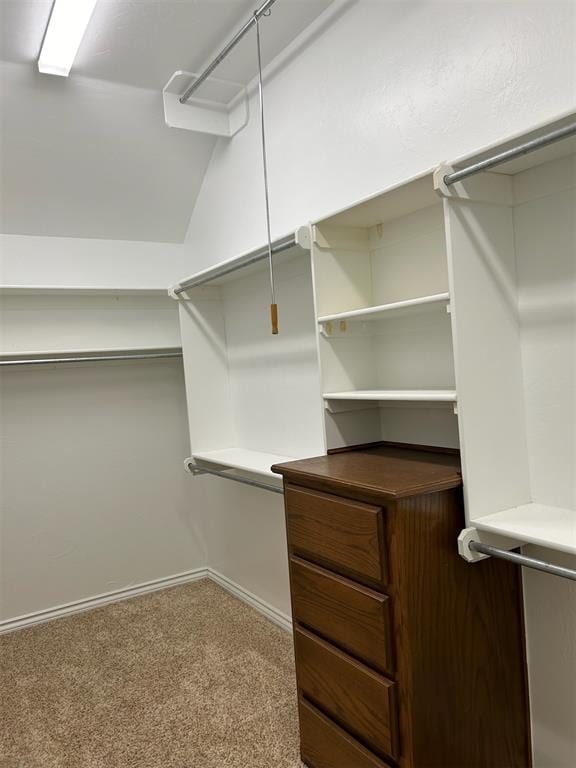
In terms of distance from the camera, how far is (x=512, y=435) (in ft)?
5.77

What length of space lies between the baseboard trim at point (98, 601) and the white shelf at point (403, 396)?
7.60 feet

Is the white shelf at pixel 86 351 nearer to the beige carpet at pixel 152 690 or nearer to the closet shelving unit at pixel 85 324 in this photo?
the closet shelving unit at pixel 85 324

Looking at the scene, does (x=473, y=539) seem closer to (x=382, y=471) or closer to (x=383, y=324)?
(x=382, y=471)

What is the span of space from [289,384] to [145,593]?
71.7 inches

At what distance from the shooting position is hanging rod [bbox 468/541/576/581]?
4.55ft

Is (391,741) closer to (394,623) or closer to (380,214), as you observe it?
(394,623)

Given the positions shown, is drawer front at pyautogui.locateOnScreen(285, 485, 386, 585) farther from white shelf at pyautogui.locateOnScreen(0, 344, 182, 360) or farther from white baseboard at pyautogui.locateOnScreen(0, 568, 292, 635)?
white shelf at pyautogui.locateOnScreen(0, 344, 182, 360)

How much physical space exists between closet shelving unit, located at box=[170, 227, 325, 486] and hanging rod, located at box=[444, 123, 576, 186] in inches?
37.9

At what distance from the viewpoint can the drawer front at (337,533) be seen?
1.67m

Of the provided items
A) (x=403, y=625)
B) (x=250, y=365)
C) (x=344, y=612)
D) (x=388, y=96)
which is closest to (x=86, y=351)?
(x=250, y=365)

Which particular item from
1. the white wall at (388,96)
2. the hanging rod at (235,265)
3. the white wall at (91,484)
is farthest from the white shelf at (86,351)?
the white wall at (388,96)

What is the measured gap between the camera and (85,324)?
144 inches

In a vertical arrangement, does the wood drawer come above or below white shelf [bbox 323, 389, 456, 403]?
below

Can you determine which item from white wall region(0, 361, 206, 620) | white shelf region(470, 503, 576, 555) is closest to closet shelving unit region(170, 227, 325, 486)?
white wall region(0, 361, 206, 620)
